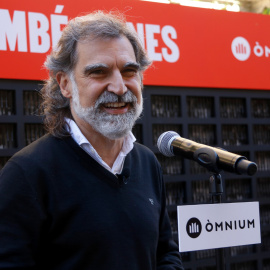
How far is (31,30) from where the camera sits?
101 inches

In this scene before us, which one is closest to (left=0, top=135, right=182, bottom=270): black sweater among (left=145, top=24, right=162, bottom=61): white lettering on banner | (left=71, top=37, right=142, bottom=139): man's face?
(left=71, top=37, right=142, bottom=139): man's face

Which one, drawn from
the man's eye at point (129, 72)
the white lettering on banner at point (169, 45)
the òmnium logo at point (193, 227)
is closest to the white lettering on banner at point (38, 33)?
the white lettering on banner at point (169, 45)

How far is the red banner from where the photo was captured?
254cm

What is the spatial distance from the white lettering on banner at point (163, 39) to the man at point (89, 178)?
1.31 m

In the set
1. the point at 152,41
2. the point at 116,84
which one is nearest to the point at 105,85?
the point at 116,84

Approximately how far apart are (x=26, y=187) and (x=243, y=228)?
73 centimetres

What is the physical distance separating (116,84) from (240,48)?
6.76ft

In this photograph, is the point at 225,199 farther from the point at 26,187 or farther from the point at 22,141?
the point at 26,187

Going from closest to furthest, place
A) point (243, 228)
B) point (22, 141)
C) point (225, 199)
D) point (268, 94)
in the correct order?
point (243, 228), point (22, 141), point (225, 199), point (268, 94)

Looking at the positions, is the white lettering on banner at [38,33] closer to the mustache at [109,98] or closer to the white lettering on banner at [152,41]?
the white lettering on banner at [152,41]

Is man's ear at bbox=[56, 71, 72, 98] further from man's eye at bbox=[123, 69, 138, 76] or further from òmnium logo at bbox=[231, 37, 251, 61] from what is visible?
òmnium logo at bbox=[231, 37, 251, 61]

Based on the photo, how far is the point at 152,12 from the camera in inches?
114

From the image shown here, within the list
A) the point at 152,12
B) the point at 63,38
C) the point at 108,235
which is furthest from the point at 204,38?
the point at 108,235

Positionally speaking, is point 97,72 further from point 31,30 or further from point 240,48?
point 240,48
